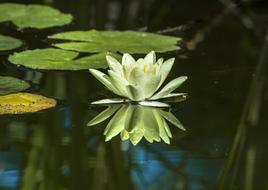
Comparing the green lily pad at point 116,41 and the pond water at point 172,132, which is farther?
the green lily pad at point 116,41

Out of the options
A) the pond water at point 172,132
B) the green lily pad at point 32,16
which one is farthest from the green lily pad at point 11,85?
the green lily pad at point 32,16

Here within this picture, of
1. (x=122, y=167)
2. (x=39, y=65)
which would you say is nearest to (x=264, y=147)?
(x=122, y=167)

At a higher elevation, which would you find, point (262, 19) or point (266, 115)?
point (262, 19)

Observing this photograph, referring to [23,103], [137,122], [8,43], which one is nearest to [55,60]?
[8,43]

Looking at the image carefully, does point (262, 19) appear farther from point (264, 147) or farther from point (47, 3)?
point (264, 147)

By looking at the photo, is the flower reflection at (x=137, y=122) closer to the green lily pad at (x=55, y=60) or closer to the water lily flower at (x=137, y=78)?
the water lily flower at (x=137, y=78)

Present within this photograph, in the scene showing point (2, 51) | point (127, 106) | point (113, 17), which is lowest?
point (127, 106)

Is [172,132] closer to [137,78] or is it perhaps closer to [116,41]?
[137,78]
